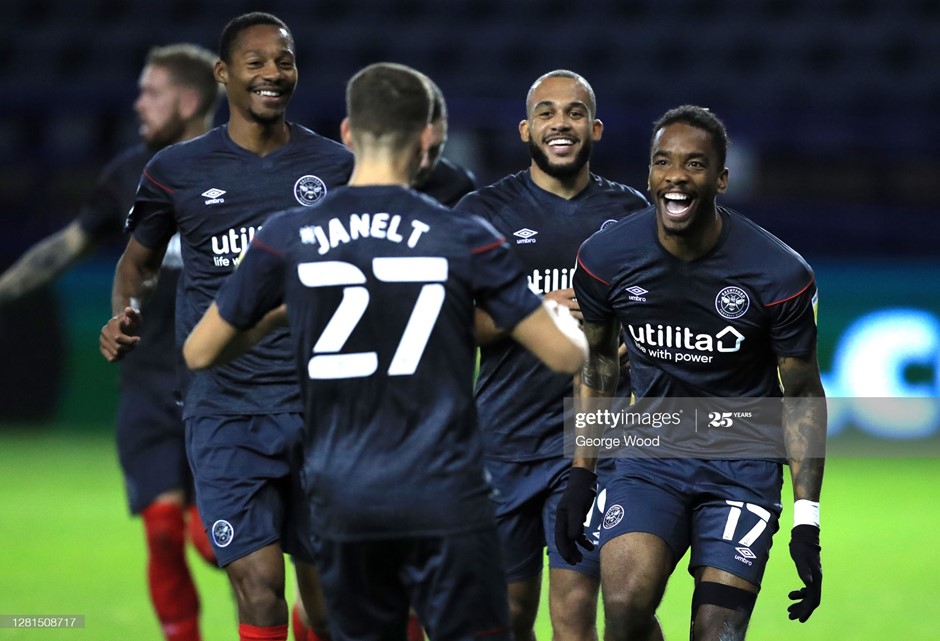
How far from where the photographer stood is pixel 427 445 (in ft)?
12.7

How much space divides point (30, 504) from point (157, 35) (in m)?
6.03

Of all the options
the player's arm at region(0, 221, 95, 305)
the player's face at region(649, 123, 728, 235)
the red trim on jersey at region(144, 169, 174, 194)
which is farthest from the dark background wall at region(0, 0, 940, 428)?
the player's face at region(649, 123, 728, 235)

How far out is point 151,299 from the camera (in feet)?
23.9

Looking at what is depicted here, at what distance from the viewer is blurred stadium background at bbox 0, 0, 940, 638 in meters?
12.0

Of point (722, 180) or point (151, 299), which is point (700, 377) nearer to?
point (722, 180)

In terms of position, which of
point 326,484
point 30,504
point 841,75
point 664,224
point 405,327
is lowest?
point 30,504

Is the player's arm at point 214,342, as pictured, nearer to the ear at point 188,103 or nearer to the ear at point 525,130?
the ear at point 525,130

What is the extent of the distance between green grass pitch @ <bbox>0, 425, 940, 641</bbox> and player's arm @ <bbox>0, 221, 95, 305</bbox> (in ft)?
5.02

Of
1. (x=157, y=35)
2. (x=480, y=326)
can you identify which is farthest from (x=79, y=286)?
(x=480, y=326)

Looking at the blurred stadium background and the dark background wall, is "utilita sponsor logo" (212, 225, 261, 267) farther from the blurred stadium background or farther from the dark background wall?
the dark background wall

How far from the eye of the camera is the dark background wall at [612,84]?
12844 millimetres

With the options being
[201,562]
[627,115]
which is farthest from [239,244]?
[627,115]

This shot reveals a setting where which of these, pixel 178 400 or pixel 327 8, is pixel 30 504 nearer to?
pixel 178 400

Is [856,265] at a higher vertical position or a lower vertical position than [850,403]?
higher
